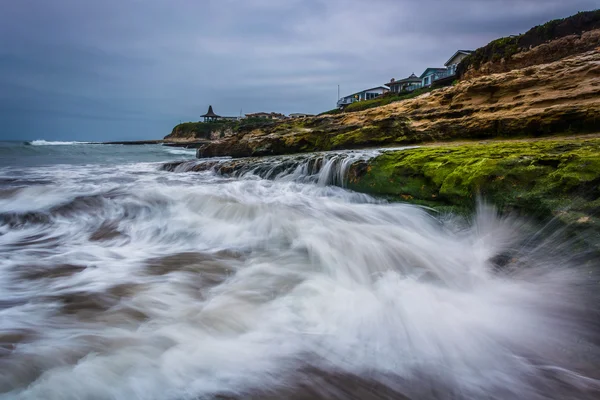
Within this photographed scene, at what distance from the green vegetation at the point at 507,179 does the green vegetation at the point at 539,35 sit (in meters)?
22.4

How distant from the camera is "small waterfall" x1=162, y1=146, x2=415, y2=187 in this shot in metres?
7.53

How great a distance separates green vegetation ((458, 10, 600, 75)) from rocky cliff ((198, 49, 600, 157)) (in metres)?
13.6

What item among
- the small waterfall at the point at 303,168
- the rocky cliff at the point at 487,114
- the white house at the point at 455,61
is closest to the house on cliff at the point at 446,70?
the white house at the point at 455,61

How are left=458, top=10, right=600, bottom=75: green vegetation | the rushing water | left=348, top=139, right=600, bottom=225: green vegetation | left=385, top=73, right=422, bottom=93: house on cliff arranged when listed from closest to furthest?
the rushing water → left=348, top=139, right=600, bottom=225: green vegetation → left=458, top=10, right=600, bottom=75: green vegetation → left=385, top=73, right=422, bottom=93: house on cliff

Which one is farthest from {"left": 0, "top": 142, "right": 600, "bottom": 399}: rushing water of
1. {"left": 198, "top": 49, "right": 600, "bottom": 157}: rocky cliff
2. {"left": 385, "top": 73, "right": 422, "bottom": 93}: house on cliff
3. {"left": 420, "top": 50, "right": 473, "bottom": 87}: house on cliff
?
{"left": 385, "top": 73, "right": 422, "bottom": 93}: house on cliff

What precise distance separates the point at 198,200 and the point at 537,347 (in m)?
5.83

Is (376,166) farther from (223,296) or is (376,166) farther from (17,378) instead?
(17,378)

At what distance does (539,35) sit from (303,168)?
2337 centimetres

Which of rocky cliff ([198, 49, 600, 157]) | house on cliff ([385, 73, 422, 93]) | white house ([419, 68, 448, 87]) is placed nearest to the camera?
rocky cliff ([198, 49, 600, 157])

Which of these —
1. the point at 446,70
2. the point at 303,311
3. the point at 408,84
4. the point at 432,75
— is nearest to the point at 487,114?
the point at 303,311

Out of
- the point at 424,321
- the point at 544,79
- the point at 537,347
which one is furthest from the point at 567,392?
the point at 544,79

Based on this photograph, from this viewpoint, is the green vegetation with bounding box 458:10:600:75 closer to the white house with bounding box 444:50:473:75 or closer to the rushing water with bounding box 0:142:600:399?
the white house with bounding box 444:50:473:75

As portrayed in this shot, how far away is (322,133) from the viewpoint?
13062 mm

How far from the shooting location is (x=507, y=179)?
13.1 feet
